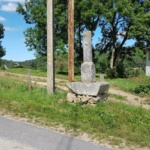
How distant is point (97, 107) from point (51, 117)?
1719mm

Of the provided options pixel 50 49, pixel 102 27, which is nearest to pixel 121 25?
pixel 102 27

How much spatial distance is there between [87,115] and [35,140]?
8.39ft

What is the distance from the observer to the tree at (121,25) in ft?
102

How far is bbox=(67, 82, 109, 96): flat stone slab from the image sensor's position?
10.0 m

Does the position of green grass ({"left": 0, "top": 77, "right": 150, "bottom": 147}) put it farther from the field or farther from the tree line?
the tree line

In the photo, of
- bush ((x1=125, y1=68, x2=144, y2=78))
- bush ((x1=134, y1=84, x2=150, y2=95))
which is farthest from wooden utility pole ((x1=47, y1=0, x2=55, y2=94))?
bush ((x1=125, y1=68, x2=144, y2=78))

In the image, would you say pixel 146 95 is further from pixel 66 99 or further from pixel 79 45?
pixel 79 45

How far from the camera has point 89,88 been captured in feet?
33.2

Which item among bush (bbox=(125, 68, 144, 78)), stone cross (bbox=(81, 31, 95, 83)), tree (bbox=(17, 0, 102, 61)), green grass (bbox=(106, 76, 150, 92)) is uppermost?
tree (bbox=(17, 0, 102, 61))

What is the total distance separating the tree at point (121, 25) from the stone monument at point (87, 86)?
20.9 meters

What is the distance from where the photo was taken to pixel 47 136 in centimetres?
684

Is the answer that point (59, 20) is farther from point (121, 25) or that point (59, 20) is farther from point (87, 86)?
point (87, 86)

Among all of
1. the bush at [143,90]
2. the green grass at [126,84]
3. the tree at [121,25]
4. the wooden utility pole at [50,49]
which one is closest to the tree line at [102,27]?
the tree at [121,25]

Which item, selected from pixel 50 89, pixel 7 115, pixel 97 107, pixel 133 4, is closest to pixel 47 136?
pixel 7 115
